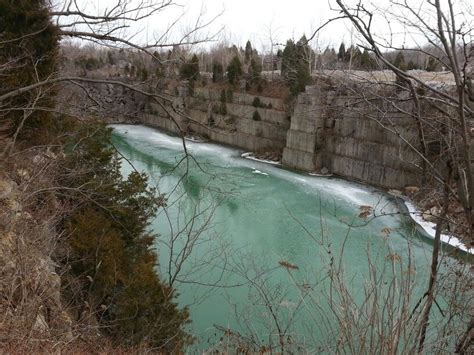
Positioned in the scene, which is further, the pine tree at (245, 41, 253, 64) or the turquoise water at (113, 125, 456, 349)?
the pine tree at (245, 41, 253, 64)

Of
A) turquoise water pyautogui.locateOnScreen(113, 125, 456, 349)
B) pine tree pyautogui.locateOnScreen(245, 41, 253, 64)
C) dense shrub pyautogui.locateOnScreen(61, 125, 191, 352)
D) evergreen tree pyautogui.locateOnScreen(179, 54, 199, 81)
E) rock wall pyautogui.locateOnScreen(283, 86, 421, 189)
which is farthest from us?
pine tree pyautogui.locateOnScreen(245, 41, 253, 64)

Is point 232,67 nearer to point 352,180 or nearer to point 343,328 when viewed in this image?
point 352,180

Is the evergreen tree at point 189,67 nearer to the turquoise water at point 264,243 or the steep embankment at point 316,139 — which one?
the turquoise water at point 264,243

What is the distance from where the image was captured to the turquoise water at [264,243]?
3576 millimetres

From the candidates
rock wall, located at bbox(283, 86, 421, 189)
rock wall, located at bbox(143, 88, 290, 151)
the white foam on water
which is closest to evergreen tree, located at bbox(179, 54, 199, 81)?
the white foam on water

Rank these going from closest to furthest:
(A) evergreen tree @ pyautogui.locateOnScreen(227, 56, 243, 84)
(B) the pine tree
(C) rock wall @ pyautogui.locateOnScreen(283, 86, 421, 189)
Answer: (C) rock wall @ pyautogui.locateOnScreen(283, 86, 421, 189) < (A) evergreen tree @ pyautogui.locateOnScreen(227, 56, 243, 84) < (B) the pine tree

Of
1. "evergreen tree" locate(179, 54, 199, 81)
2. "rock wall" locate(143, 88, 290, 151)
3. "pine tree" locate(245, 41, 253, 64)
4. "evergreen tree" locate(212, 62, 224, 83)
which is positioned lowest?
"rock wall" locate(143, 88, 290, 151)

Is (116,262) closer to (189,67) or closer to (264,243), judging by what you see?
(189,67)

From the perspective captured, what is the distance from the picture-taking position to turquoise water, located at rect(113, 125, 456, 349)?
3.58 meters

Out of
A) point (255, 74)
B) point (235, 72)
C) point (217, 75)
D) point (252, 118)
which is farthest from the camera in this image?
point (217, 75)

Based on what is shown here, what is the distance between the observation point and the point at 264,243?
32.4 feet

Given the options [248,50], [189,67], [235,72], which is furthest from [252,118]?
[189,67]

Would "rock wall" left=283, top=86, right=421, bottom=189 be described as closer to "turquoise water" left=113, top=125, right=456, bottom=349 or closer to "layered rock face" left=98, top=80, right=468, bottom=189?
"layered rock face" left=98, top=80, right=468, bottom=189

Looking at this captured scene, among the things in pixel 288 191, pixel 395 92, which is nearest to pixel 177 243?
pixel 288 191
